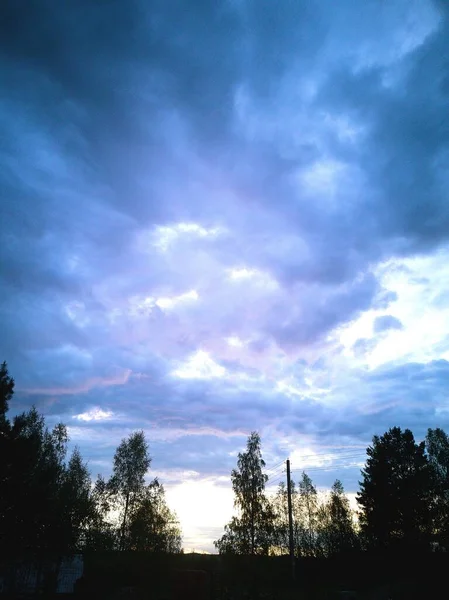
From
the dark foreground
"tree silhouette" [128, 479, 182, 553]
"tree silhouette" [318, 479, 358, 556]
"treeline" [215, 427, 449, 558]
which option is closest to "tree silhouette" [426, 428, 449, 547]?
"treeline" [215, 427, 449, 558]

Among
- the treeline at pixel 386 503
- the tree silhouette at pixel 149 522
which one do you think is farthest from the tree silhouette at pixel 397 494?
the tree silhouette at pixel 149 522

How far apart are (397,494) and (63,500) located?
3325cm

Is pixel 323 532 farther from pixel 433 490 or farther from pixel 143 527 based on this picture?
pixel 143 527

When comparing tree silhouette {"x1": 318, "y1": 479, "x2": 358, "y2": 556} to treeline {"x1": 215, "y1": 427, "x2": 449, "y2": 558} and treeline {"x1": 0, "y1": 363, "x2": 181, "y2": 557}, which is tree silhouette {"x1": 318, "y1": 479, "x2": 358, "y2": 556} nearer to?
treeline {"x1": 215, "y1": 427, "x2": 449, "y2": 558}

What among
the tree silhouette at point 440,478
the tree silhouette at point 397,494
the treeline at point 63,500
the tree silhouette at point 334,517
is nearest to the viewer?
the treeline at point 63,500

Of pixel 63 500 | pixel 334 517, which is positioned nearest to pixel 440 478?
pixel 334 517

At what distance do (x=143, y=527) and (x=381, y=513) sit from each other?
27.2 m

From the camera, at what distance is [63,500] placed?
34.4 metres

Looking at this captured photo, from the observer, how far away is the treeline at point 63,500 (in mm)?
26500

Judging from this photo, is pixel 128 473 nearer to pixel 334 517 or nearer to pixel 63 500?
pixel 63 500

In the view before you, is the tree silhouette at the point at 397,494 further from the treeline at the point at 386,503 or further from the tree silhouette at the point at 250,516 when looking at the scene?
the tree silhouette at the point at 250,516

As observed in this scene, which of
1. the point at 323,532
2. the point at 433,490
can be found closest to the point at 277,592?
the point at 433,490

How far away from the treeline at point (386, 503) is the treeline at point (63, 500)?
1056cm

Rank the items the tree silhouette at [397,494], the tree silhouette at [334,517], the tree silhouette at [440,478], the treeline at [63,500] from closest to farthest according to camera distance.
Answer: the treeline at [63,500], the tree silhouette at [397,494], the tree silhouette at [440,478], the tree silhouette at [334,517]
